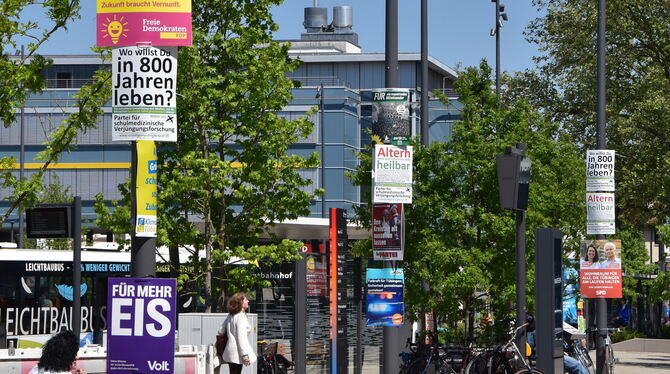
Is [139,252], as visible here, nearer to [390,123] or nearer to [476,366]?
[390,123]

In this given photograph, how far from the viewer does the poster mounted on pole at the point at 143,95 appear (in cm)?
994

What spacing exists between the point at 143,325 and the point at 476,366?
12134 mm

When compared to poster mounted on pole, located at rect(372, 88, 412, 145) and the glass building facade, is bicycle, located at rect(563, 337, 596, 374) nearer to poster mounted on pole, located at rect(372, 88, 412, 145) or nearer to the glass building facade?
poster mounted on pole, located at rect(372, 88, 412, 145)

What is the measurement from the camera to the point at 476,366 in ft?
69.1

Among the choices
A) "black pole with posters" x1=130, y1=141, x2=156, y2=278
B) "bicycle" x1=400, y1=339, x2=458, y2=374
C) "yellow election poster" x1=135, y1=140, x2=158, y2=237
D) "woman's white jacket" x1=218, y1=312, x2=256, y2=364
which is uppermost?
"yellow election poster" x1=135, y1=140, x2=158, y2=237

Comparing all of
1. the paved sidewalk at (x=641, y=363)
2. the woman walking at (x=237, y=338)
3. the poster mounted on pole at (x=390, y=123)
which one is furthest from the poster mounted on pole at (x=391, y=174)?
the paved sidewalk at (x=641, y=363)

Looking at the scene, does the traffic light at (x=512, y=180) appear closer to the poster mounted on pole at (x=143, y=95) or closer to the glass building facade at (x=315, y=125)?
the poster mounted on pole at (x=143, y=95)

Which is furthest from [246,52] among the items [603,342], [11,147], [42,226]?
[11,147]

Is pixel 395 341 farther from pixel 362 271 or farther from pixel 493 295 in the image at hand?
pixel 493 295

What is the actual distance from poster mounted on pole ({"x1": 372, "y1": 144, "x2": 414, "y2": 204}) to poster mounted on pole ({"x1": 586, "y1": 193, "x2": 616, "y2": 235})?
981cm

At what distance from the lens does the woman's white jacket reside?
654 inches

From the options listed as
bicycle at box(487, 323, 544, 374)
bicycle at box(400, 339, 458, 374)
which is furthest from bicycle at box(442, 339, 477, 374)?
bicycle at box(487, 323, 544, 374)

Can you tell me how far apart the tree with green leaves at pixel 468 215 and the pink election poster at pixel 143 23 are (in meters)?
12.8

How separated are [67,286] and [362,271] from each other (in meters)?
11.6
